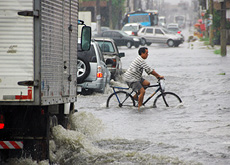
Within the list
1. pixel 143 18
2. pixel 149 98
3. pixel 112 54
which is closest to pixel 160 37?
pixel 143 18

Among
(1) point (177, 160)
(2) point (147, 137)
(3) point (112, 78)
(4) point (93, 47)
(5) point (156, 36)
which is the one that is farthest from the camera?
(5) point (156, 36)

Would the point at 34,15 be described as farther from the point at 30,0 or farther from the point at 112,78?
the point at 112,78

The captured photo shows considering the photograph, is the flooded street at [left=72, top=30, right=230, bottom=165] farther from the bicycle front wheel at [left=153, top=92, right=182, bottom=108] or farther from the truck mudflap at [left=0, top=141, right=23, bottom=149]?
the truck mudflap at [left=0, top=141, right=23, bottom=149]

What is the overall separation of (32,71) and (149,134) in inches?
170

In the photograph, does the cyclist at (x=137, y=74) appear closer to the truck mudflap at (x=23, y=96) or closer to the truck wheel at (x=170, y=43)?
the truck mudflap at (x=23, y=96)

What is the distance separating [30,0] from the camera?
6215mm

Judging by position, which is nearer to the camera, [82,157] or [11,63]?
[11,63]

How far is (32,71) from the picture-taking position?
6.21m

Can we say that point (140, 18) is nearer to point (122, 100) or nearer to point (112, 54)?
point (112, 54)

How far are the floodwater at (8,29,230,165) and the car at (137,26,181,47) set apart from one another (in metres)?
33.8

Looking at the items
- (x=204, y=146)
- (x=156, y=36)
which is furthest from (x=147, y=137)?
(x=156, y=36)

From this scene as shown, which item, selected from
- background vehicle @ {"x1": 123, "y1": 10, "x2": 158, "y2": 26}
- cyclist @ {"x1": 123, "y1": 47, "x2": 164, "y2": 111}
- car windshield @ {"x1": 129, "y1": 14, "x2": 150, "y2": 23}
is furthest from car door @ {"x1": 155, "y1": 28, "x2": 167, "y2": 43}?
cyclist @ {"x1": 123, "y1": 47, "x2": 164, "y2": 111}

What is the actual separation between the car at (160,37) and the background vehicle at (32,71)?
43985 millimetres

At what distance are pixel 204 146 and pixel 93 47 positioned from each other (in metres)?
7.22
